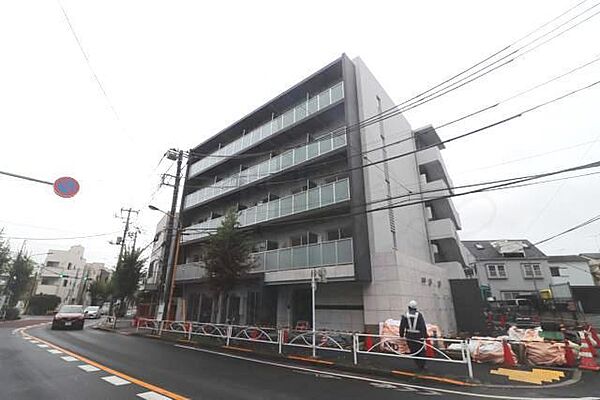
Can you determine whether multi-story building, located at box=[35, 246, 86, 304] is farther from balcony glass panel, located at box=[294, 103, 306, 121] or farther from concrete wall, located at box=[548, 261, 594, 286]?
concrete wall, located at box=[548, 261, 594, 286]

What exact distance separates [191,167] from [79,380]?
825 inches

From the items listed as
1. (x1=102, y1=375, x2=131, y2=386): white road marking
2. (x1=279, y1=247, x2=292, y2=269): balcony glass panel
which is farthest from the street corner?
(x1=279, y1=247, x2=292, y2=269): balcony glass panel

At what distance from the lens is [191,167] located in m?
25.1

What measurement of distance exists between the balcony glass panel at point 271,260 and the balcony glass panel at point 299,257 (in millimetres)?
1096

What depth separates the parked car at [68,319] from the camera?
58.4ft

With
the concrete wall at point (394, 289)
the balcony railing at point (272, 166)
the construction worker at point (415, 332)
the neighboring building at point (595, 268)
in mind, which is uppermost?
the balcony railing at point (272, 166)

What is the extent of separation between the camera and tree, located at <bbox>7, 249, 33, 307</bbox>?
29.0 meters

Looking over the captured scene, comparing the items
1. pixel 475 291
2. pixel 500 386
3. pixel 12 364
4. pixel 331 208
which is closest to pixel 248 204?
pixel 331 208

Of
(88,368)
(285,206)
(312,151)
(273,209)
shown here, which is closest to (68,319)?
(88,368)

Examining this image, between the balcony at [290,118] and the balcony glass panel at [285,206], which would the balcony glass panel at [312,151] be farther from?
the balcony glass panel at [285,206]

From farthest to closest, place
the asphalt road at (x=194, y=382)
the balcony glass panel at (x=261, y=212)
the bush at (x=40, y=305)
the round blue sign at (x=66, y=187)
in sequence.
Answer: the bush at (x=40, y=305) < the balcony glass panel at (x=261, y=212) < the round blue sign at (x=66, y=187) < the asphalt road at (x=194, y=382)

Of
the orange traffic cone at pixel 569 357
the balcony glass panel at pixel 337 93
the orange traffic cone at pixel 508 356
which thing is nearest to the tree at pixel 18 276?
the balcony glass panel at pixel 337 93

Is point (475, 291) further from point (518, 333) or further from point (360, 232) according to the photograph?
point (360, 232)

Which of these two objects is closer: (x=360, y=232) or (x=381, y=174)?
(x=360, y=232)
